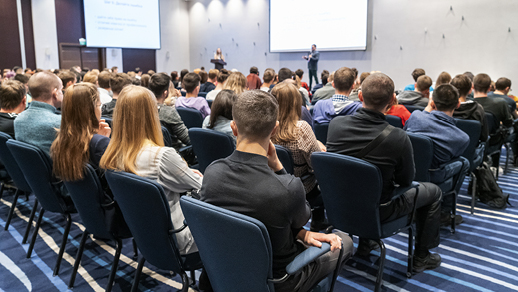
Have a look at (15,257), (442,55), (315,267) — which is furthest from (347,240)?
(442,55)

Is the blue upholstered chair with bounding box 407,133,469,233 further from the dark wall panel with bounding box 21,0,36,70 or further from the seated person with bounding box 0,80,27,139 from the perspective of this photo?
the dark wall panel with bounding box 21,0,36,70

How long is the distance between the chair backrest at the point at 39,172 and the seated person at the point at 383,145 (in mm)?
1829

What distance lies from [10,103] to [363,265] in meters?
3.21

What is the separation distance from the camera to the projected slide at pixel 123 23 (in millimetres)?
12930

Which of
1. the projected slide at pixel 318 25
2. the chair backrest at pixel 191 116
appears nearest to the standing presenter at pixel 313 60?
the projected slide at pixel 318 25

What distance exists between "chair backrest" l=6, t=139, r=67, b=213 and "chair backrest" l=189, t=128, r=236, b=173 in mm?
1062

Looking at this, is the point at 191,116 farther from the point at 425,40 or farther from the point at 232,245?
the point at 425,40

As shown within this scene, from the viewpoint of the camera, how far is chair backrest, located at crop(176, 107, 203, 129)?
13.6 feet

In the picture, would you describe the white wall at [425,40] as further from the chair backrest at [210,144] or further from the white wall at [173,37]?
the chair backrest at [210,144]

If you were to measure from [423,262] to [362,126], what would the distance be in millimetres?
1143

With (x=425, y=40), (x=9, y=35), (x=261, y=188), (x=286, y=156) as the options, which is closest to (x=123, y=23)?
(x=9, y=35)

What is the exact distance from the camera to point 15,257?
9.29ft

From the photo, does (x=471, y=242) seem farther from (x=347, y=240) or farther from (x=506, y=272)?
(x=347, y=240)

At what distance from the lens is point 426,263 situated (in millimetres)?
2611
